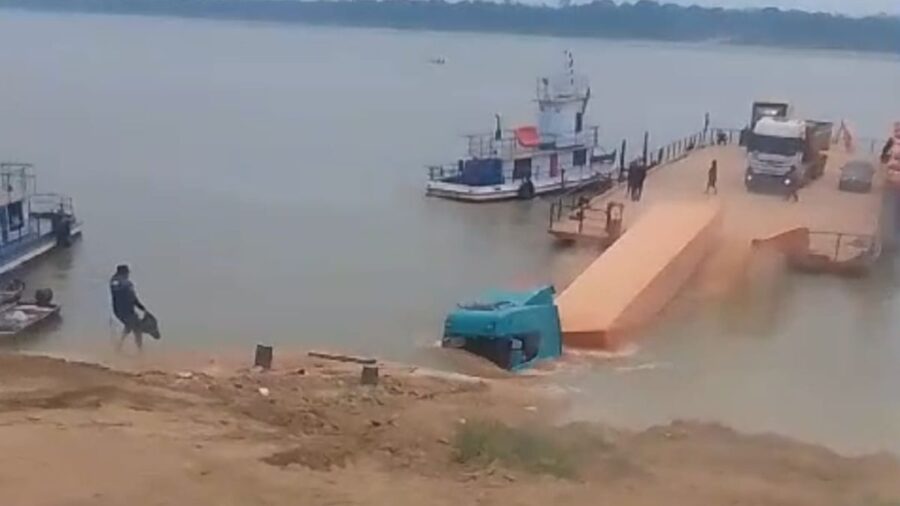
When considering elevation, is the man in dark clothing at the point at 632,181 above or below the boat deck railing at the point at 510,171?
above

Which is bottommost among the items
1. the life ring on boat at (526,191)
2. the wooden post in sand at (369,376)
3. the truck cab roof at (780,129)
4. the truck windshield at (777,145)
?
the life ring on boat at (526,191)

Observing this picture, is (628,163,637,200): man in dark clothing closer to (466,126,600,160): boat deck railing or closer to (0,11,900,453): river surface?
(0,11,900,453): river surface

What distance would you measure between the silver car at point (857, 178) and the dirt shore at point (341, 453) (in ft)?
60.6

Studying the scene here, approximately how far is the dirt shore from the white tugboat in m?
22.2

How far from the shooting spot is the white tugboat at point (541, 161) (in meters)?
31.6

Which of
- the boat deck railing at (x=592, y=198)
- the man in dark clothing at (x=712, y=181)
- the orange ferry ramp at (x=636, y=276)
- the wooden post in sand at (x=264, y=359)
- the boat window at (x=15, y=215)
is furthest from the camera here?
the man in dark clothing at (x=712, y=181)

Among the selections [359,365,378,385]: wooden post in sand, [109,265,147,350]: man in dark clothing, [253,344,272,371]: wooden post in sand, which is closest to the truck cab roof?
[109,265,147,350]: man in dark clothing

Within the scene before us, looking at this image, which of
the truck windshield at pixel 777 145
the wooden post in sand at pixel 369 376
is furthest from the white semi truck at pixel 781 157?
the wooden post in sand at pixel 369 376

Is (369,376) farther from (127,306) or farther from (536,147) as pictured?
(536,147)

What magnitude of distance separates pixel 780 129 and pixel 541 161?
6.59 m

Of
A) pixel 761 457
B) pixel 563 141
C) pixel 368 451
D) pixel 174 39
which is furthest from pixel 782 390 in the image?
pixel 174 39

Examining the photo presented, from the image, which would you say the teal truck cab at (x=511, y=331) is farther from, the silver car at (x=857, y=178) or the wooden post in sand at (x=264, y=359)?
the silver car at (x=857, y=178)

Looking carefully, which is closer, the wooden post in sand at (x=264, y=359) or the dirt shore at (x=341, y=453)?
the dirt shore at (x=341, y=453)

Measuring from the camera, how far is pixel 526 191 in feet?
104
